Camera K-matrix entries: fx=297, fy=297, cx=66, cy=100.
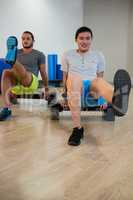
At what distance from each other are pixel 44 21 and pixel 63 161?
4.14 meters

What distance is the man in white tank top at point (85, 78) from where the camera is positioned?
→ 2252 millimetres

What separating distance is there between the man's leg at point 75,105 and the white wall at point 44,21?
2592mm

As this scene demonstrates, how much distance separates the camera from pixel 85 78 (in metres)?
2.67

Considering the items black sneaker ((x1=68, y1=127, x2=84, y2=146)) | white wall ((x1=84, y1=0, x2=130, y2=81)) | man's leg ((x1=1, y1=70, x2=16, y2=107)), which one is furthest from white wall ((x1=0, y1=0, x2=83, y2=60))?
black sneaker ((x1=68, y1=127, x2=84, y2=146))

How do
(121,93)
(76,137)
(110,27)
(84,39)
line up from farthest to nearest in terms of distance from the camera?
(110,27), (84,39), (76,137), (121,93)

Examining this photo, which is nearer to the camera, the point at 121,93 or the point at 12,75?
the point at 121,93

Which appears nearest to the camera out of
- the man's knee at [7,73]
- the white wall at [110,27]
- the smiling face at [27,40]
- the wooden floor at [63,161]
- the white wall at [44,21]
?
the wooden floor at [63,161]

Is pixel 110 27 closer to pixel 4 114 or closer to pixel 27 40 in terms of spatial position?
pixel 27 40

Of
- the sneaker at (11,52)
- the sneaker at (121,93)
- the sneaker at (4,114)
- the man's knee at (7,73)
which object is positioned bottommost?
the sneaker at (4,114)

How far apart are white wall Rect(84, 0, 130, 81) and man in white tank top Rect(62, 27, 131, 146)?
12.0 ft

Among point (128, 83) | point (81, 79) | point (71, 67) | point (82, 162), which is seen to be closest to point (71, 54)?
point (71, 67)

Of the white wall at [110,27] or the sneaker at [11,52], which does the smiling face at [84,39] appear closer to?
the sneaker at [11,52]

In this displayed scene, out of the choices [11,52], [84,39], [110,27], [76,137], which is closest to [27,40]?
[11,52]

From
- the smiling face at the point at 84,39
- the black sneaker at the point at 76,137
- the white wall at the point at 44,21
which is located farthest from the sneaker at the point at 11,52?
the white wall at the point at 44,21
